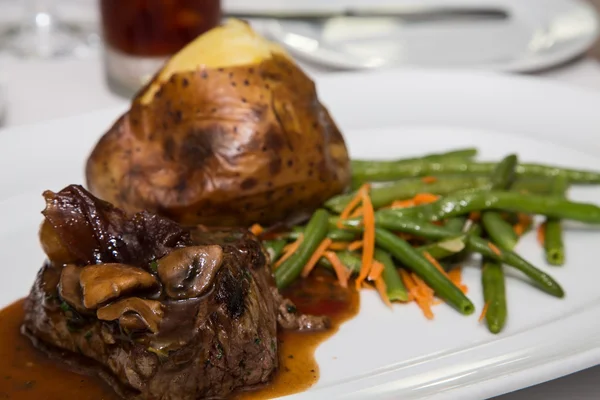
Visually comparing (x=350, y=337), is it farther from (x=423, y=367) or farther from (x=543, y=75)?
(x=543, y=75)

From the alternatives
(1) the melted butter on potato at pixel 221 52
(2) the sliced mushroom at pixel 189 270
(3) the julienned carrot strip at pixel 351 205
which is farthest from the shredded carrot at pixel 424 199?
(2) the sliced mushroom at pixel 189 270

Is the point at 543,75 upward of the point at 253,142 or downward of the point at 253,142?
downward

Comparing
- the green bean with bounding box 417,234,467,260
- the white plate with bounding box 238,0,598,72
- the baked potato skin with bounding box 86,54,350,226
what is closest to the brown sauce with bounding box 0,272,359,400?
the green bean with bounding box 417,234,467,260

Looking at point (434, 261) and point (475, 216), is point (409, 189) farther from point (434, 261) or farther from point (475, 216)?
point (434, 261)

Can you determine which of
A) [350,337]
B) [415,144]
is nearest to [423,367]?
[350,337]

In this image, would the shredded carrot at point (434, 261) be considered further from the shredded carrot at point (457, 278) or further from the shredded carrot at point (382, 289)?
the shredded carrot at point (382, 289)
